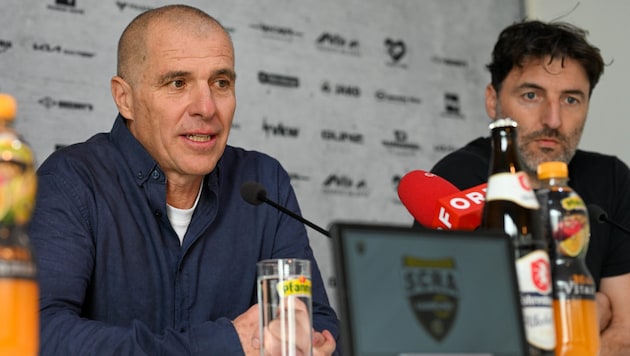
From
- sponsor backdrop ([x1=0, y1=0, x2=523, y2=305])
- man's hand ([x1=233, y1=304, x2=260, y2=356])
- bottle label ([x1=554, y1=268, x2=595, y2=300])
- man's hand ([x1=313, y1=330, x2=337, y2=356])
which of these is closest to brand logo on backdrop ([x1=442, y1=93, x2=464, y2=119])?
sponsor backdrop ([x1=0, y1=0, x2=523, y2=305])

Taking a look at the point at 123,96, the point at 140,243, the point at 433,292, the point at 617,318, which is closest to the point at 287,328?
the point at 433,292

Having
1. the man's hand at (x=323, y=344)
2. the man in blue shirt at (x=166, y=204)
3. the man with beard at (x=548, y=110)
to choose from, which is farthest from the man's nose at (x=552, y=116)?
the man's hand at (x=323, y=344)

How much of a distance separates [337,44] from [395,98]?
347 mm

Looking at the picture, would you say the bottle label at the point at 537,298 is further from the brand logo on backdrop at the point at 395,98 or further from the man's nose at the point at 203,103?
the brand logo on backdrop at the point at 395,98

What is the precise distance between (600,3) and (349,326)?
3.56 metres

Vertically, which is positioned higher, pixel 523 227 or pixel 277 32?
pixel 277 32

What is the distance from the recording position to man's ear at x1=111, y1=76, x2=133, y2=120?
6.50 ft

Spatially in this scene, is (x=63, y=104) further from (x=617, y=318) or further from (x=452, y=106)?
(x=617, y=318)

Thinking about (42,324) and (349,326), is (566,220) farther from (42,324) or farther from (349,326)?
(42,324)

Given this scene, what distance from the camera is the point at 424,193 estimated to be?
151 cm

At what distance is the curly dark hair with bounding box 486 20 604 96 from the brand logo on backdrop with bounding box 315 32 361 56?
126 cm

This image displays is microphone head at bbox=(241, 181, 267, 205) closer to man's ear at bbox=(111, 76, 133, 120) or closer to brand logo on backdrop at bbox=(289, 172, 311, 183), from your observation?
man's ear at bbox=(111, 76, 133, 120)

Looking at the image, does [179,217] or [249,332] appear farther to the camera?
[179,217]

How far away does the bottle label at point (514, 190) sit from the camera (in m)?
1.10
